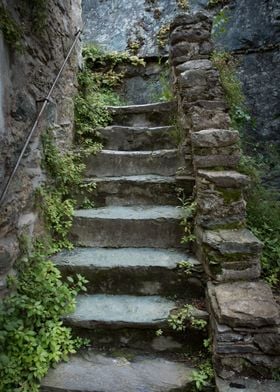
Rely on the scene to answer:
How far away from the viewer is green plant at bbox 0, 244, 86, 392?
5.90 feet

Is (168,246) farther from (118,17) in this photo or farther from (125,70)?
(118,17)

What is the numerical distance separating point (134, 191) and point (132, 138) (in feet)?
2.68

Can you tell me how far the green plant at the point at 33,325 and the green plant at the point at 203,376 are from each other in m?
0.73

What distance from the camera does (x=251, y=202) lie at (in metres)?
2.99

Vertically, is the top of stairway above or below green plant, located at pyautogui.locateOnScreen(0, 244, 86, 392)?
above

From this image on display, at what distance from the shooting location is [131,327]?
2.07 metres

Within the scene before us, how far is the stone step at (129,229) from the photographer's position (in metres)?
2.65

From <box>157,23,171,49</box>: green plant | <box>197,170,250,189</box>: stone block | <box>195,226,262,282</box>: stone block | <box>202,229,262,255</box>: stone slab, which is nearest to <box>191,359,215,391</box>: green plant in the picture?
<box>195,226,262,282</box>: stone block

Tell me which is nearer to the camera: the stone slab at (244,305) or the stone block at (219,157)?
the stone slab at (244,305)

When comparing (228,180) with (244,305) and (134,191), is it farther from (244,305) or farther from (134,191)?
(134,191)

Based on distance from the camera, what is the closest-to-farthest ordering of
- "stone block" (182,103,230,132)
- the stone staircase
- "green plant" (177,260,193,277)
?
the stone staircase, "green plant" (177,260,193,277), "stone block" (182,103,230,132)

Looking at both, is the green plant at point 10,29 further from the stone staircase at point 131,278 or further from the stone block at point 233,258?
the stone block at point 233,258

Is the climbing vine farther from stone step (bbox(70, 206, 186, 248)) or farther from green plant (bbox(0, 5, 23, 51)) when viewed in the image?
green plant (bbox(0, 5, 23, 51))

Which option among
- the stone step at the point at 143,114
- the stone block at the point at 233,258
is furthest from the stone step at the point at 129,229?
the stone step at the point at 143,114
